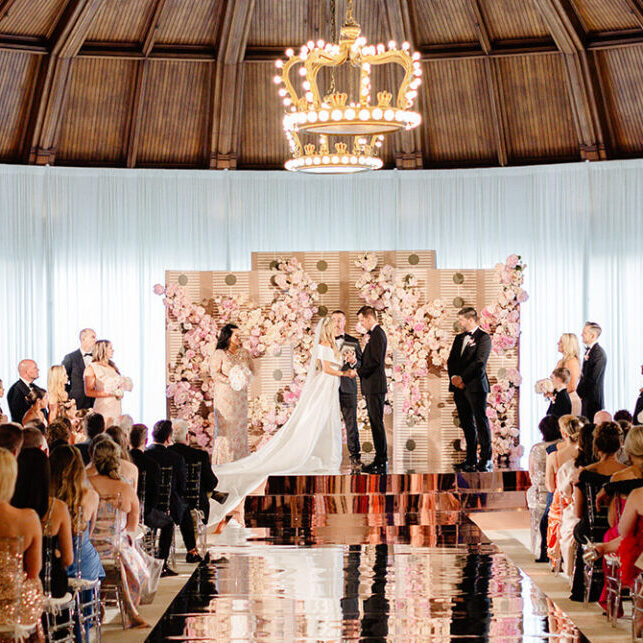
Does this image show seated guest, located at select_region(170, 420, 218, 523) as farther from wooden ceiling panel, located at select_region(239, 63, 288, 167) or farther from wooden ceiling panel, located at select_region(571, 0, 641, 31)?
wooden ceiling panel, located at select_region(571, 0, 641, 31)

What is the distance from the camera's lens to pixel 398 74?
1445 cm

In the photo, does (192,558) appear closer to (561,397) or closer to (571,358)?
(561,397)

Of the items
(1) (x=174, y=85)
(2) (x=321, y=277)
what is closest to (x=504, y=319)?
(2) (x=321, y=277)

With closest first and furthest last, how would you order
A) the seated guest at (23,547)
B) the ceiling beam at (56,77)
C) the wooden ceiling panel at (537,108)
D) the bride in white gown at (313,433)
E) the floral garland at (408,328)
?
the seated guest at (23,547) < the bride in white gown at (313,433) < the floral garland at (408,328) < the ceiling beam at (56,77) < the wooden ceiling panel at (537,108)

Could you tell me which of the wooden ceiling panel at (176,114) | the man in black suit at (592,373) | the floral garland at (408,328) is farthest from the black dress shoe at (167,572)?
the wooden ceiling panel at (176,114)

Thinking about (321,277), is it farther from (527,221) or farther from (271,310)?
(527,221)

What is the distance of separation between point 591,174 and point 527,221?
3.12 feet

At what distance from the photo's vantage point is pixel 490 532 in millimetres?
10539

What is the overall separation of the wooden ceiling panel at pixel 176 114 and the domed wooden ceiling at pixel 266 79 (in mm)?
17

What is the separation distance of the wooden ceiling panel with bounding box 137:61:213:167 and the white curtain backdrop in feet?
1.26

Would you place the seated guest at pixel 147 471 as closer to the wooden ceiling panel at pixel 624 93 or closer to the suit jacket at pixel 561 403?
the suit jacket at pixel 561 403

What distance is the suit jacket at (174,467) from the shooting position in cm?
830

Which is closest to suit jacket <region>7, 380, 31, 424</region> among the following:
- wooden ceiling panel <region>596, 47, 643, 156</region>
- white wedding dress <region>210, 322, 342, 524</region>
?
white wedding dress <region>210, 322, 342, 524</region>

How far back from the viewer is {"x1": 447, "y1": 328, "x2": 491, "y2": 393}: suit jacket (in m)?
11.5
